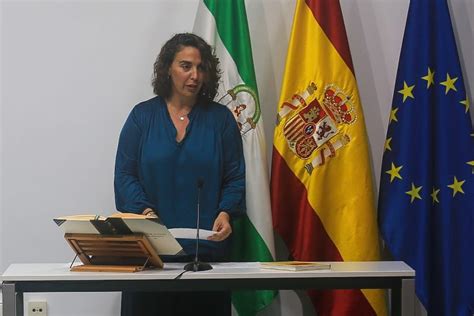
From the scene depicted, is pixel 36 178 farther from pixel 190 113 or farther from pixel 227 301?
pixel 227 301

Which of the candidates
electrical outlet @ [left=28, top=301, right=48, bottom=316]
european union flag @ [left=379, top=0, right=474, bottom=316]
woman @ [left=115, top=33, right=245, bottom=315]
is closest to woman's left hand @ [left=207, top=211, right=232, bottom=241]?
woman @ [left=115, top=33, right=245, bottom=315]

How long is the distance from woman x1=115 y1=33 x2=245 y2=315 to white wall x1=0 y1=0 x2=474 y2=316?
A: 0.72 feet

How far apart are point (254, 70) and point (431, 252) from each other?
1220 mm

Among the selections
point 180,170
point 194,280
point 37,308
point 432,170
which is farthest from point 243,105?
point 37,308

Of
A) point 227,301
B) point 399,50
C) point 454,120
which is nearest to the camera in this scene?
point 227,301

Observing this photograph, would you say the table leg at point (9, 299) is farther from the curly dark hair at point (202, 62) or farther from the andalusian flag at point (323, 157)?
the andalusian flag at point (323, 157)

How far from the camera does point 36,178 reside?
3.88 metres

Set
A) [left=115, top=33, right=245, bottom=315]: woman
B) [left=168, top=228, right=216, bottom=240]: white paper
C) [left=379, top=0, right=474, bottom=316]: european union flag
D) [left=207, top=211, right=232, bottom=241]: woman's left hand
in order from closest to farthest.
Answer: [left=168, top=228, right=216, bottom=240]: white paper → [left=207, top=211, right=232, bottom=241]: woman's left hand → [left=115, top=33, right=245, bottom=315]: woman → [left=379, top=0, right=474, bottom=316]: european union flag

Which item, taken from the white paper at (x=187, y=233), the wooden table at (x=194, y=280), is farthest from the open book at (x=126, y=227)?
the white paper at (x=187, y=233)

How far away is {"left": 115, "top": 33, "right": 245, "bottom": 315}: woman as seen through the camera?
11.9ft

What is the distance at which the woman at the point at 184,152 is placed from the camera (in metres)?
3.62

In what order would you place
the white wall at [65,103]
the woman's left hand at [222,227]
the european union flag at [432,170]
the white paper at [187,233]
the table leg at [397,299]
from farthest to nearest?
the white wall at [65,103]
the european union flag at [432,170]
the woman's left hand at [222,227]
the white paper at [187,233]
the table leg at [397,299]

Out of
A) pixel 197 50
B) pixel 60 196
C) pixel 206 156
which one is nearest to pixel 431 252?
pixel 206 156

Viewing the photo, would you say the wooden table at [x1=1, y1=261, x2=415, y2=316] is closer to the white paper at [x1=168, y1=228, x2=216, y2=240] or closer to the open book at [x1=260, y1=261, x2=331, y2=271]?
the open book at [x1=260, y1=261, x2=331, y2=271]
